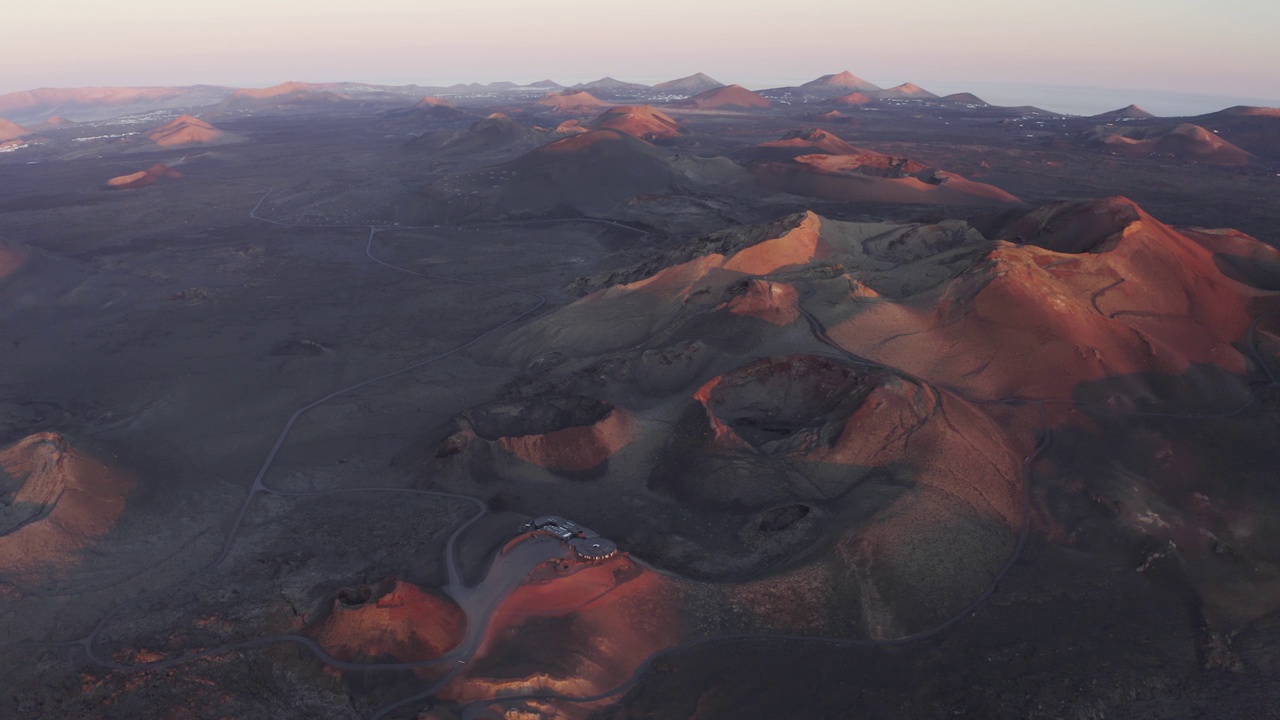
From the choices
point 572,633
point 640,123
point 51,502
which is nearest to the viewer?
point 572,633

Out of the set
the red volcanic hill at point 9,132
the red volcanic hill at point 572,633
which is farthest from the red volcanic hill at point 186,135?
the red volcanic hill at point 572,633

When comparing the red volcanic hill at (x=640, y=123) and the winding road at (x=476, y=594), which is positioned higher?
the red volcanic hill at (x=640, y=123)


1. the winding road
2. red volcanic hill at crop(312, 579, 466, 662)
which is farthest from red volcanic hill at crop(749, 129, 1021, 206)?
red volcanic hill at crop(312, 579, 466, 662)

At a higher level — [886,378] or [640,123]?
[640,123]

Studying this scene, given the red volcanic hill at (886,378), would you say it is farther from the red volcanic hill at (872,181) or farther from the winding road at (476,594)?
the red volcanic hill at (872,181)

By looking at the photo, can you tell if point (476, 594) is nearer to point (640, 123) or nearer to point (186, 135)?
point (640, 123)

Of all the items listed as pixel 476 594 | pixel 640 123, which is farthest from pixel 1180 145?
pixel 476 594

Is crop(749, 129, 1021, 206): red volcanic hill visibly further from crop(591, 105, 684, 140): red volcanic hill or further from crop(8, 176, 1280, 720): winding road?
crop(8, 176, 1280, 720): winding road
